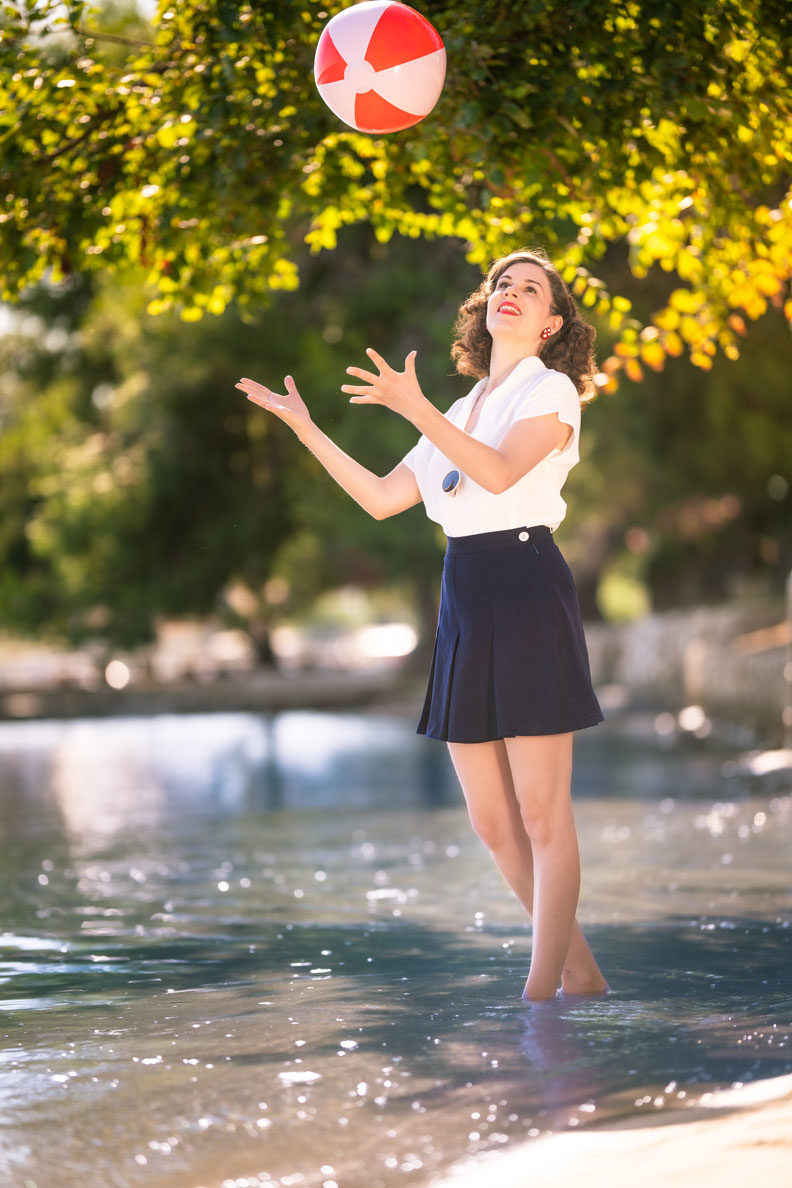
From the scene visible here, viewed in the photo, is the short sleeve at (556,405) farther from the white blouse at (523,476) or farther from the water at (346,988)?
the water at (346,988)

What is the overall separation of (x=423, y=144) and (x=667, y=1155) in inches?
199

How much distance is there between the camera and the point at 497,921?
682 centimetres

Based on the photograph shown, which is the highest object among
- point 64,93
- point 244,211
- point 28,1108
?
point 64,93

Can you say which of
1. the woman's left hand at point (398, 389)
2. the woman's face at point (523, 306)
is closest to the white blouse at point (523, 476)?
the woman's face at point (523, 306)

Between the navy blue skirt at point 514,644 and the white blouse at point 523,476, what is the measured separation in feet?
0.15

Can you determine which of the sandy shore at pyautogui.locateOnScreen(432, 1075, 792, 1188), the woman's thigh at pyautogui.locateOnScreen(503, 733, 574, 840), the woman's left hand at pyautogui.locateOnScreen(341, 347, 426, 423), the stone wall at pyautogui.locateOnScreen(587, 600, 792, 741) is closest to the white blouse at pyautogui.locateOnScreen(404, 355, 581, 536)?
the woman's left hand at pyautogui.locateOnScreen(341, 347, 426, 423)

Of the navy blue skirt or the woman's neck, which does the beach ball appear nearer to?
the woman's neck

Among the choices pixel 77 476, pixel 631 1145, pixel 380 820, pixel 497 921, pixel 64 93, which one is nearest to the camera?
pixel 631 1145

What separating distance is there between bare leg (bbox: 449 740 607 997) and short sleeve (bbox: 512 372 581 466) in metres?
0.88

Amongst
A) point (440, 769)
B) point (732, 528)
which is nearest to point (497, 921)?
point (440, 769)

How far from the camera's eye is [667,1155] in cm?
331

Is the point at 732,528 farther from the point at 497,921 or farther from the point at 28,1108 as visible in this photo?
the point at 28,1108

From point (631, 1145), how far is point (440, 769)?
492 inches

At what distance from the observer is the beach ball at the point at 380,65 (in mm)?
5883
